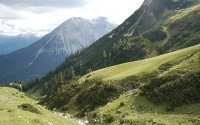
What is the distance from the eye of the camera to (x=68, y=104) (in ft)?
354

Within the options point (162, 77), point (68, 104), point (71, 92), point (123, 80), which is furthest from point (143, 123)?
point (71, 92)

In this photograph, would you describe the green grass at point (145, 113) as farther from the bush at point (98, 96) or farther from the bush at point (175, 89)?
the bush at point (98, 96)

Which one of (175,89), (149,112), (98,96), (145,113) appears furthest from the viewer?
(98,96)

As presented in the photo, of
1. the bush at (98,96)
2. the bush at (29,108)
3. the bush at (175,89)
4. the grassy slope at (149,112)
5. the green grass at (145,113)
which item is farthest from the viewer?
the bush at (98,96)

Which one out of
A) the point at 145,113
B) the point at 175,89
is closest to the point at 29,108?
the point at 145,113

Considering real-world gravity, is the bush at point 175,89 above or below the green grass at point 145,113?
above

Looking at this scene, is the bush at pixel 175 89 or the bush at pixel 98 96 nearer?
the bush at pixel 175 89

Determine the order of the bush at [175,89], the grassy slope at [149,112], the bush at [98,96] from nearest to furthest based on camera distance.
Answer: the grassy slope at [149,112], the bush at [175,89], the bush at [98,96]

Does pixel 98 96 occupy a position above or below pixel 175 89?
below

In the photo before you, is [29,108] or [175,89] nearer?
[29,108]

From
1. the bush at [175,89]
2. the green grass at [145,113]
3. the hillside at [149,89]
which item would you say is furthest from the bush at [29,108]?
the bush at [175,89]

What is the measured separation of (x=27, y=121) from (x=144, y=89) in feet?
132

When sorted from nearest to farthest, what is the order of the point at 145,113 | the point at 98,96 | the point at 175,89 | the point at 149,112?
the point at 145,113
the point at 149,112
the point at 175,89
the point at 98,96

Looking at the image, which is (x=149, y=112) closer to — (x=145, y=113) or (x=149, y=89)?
(x=145, y=113)
